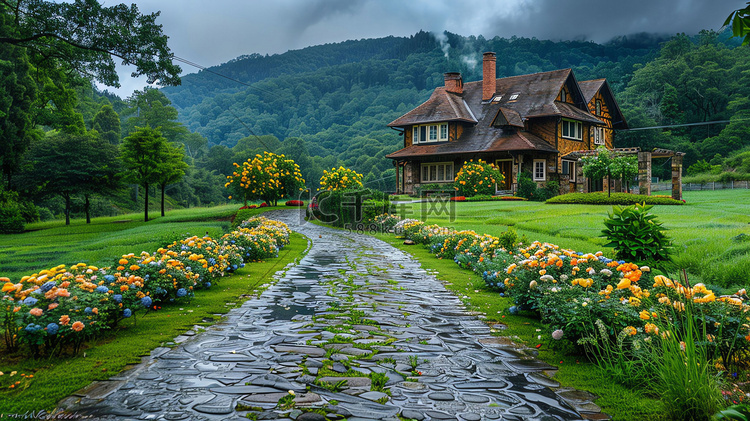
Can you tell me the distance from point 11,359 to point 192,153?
82.2m

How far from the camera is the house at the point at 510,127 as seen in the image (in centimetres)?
3375

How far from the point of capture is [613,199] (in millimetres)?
20938

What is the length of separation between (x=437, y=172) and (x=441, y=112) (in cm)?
477

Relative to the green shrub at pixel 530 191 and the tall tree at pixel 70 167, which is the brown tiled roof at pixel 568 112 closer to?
the green shrub at pixel 530 191

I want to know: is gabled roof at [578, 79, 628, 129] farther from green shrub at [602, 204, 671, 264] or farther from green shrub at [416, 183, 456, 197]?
green shrub at [602, 204, 671, 264]

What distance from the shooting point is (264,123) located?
75562 mm

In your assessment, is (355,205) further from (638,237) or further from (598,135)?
(598,135)

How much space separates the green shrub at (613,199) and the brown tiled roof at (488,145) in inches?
341

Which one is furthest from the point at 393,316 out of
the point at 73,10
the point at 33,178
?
the point at 33,178

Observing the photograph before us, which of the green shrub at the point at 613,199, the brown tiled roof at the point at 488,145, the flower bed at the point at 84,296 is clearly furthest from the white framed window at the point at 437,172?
the flower bed at the point at 84,296

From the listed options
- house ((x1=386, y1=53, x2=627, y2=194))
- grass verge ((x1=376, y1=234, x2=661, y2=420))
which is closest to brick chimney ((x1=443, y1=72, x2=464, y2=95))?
house ((x1=386, y1=53, x2=627, y2=194))

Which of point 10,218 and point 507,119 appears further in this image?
point 507,119

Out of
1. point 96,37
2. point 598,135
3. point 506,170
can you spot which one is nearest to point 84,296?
point 96,37

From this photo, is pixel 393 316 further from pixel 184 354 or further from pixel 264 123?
pixel 264 123
